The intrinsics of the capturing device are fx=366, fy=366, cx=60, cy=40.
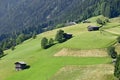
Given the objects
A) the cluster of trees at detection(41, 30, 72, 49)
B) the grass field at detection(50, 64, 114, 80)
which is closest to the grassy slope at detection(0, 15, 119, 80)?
the cluster of trees at detection(41, 30, 72, 49)

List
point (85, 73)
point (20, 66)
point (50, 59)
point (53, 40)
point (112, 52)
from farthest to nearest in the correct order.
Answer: point (53, 40) → point (50, 59) → point (20, 66) → point (112, 52) → point (85, 73)

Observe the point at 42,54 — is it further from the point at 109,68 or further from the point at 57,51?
the point at 109,68

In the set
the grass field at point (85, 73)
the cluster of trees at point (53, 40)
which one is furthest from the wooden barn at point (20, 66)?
the cluster of trees at point (53, 40)

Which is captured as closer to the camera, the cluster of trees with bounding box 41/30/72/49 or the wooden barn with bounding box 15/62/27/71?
the wooden barn with bounding box 15/62/27/71

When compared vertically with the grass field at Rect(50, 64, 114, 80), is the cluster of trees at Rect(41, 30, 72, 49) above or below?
above

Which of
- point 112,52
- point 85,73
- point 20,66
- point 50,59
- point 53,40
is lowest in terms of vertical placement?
point 20,66

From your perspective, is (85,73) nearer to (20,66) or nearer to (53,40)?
(20,66)

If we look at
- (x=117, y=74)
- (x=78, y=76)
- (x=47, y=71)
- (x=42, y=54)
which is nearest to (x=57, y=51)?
(x=42, y=54)

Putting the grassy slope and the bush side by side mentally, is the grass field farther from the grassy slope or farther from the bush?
the bush

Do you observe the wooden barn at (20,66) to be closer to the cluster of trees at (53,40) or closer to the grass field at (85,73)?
the grass field at (85,73)

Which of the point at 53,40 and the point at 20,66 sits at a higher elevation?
the point at 53,40

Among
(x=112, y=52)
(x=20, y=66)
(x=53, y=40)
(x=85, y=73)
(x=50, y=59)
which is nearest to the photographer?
(x=85, y=73)

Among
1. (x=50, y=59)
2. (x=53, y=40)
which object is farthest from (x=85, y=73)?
(x=53, y=40)
